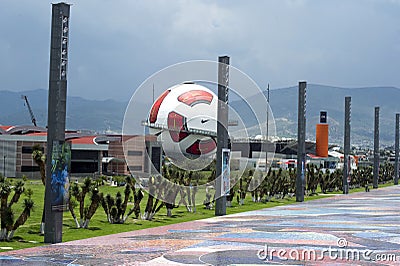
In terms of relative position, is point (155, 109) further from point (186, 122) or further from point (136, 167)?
point (136, 167)

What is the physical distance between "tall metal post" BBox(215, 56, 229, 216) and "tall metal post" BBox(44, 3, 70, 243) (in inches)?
321

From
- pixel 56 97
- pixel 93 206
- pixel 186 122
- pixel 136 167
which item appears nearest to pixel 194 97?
pixel 186 122

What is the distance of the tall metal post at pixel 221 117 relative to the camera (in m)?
20.6

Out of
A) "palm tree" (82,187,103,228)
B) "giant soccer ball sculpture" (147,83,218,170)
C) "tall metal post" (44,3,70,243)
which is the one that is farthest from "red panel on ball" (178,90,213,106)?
"tall metal post" (44,3,70,243)

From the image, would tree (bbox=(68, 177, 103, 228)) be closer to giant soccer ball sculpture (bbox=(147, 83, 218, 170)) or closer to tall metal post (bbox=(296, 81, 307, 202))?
tall metal post (bbox=(296, 81, 307, 202))

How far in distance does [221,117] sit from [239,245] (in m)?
8.16

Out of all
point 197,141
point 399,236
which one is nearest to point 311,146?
point 197,141

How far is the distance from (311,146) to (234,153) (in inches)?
1419

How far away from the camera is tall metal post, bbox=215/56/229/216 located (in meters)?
20.6

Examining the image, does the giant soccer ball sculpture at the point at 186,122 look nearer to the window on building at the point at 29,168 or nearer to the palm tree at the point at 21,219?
the window on building at the point at 29,168

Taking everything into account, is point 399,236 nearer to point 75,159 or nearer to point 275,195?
point 275,195

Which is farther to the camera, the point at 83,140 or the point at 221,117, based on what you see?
the point at 83,140

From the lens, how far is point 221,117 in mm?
20781

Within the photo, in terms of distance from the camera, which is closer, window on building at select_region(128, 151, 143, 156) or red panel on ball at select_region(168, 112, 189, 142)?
red panel on ball at select_region(168, 112, 189, 142)
